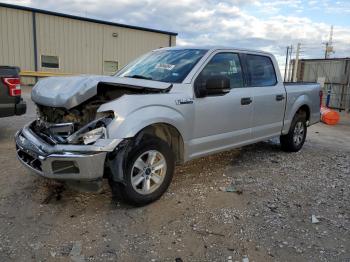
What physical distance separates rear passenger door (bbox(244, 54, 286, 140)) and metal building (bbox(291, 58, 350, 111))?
1109cm

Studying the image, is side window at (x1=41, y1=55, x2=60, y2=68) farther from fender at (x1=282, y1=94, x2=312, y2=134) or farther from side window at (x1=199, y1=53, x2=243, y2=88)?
side window at (x1=199, y1=53, x2=243, y2=88)

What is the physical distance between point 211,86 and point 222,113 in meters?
0.54

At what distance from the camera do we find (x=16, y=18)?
18875 mm

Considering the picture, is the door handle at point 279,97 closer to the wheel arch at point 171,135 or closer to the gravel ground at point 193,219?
the gravel ground at point 193,219

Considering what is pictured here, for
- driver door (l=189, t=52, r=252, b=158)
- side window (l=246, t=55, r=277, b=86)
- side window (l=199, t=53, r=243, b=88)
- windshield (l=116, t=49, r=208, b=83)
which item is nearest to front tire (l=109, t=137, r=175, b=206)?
driver door (l=189, t=52, r=252, b=158)

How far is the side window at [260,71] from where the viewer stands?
533cm

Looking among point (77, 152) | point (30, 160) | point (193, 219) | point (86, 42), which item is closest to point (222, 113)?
point (193, 219)

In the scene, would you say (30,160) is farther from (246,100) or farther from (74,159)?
(246,100)

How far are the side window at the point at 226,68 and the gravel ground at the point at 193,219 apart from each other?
138cm

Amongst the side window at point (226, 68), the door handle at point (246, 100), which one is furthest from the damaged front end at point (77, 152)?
the door handle at point (246, 100)

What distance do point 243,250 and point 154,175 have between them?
1308 millimetres

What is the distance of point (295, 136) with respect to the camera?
21.7 feet

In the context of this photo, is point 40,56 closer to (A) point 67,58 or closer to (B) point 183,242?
(A) point 67,58

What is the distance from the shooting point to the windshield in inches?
174
